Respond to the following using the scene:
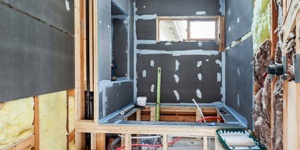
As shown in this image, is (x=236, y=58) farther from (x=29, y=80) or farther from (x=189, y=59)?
(x=29, y=80)

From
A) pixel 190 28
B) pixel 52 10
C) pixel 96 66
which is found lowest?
pixel 96 66

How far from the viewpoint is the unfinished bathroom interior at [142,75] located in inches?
64.1

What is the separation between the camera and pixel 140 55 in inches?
185

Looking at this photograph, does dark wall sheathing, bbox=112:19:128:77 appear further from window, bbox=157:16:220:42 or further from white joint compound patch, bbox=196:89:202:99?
white joint compound patch, bbox=196:89:202:99

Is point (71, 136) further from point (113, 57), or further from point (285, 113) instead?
point (285, 113)

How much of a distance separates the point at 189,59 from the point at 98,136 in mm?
2484

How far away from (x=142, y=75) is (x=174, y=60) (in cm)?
74

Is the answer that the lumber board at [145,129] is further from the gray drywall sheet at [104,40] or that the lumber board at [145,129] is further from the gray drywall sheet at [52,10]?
the gray drywall sheet at [52,10]

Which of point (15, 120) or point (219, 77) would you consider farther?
point (219, 77)

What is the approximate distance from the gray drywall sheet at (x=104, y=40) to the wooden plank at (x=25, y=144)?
1.15 m

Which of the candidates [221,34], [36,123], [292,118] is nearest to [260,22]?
[292,118]

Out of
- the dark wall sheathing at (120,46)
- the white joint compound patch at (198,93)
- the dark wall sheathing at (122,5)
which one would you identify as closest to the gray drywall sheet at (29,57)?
the dark wall sheathing at (122,5)

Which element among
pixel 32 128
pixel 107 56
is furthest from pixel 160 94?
pixel 32 128

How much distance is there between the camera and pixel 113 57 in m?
4.36
